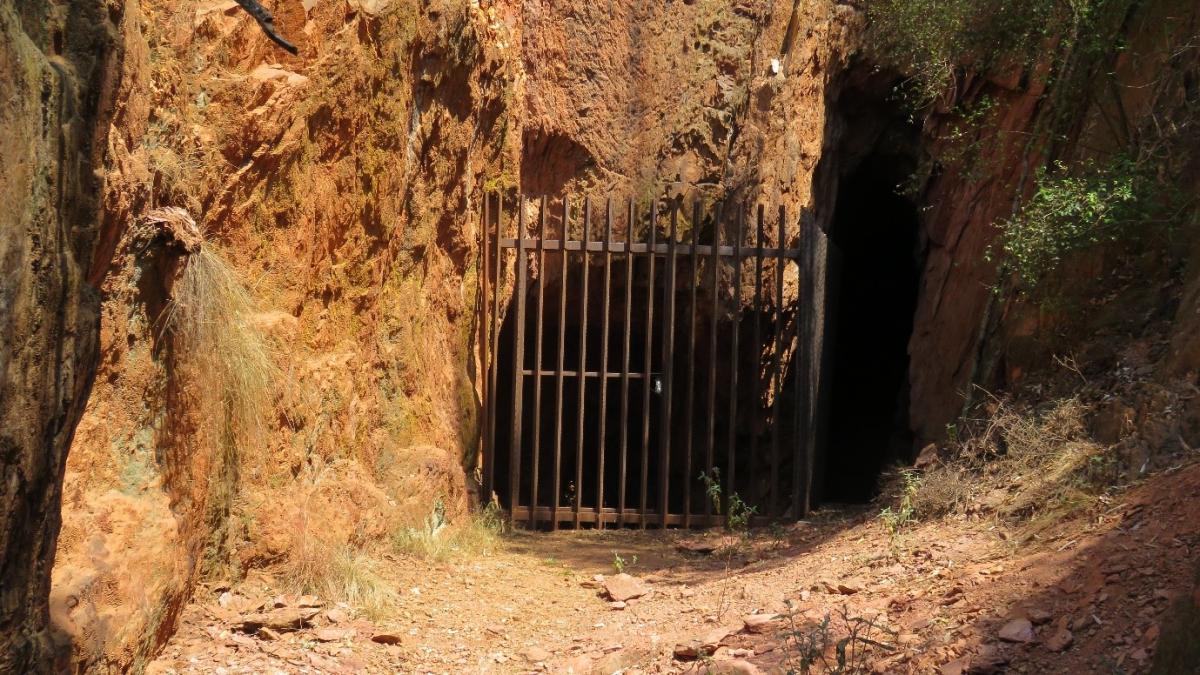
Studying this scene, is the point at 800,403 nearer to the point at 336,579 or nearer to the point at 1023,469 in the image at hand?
the point at 1023,469

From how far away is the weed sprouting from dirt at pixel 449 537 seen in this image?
21.5ft

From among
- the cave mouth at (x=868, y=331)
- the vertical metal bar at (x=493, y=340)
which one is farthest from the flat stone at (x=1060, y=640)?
the cave mouth at (x=868, y=331)

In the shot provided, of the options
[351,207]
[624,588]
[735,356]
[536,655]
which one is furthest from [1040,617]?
[735,356]

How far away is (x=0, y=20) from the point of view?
2791 mm

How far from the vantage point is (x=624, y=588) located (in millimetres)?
6324

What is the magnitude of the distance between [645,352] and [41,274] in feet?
19.1

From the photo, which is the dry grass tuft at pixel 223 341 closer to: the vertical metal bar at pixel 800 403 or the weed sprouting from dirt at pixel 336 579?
the weed sprouting from dirt at pixel 336 579

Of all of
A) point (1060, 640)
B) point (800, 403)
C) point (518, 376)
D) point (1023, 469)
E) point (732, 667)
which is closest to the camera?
point (1060, 640)

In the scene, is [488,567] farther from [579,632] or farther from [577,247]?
[577,247]

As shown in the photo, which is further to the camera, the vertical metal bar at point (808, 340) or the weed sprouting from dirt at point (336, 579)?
the vertical metal bar at point (808, 340)

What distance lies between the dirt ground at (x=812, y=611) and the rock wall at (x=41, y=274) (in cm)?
153

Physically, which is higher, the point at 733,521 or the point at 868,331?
the point at 868,331

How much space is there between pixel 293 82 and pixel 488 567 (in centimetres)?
298

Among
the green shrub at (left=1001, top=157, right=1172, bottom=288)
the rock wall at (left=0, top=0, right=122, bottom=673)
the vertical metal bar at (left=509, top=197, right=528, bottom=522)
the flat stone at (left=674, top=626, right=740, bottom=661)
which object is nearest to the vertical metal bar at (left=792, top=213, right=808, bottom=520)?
the green shrub at (left=1001, top=157, right=1172, bottom=288)
